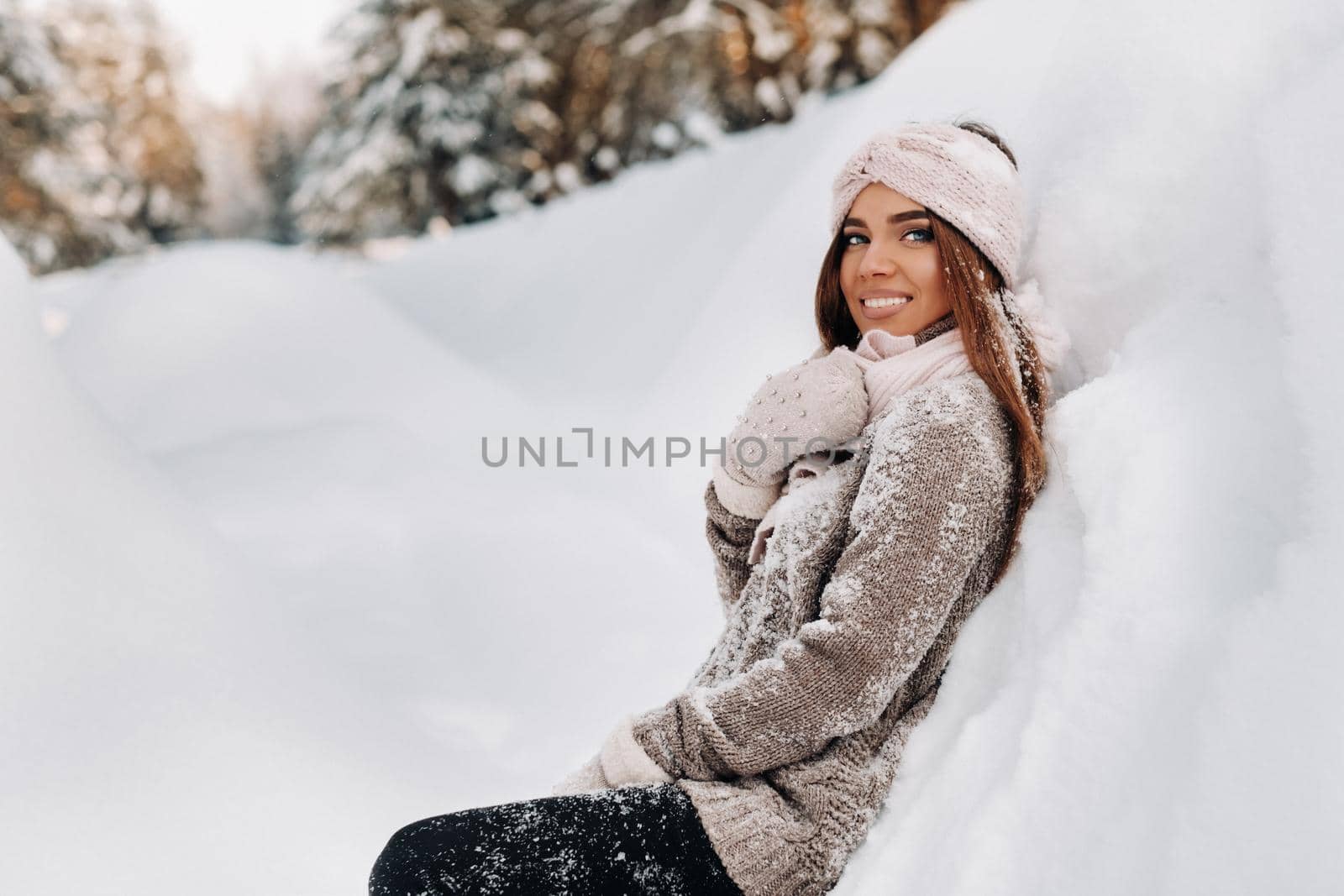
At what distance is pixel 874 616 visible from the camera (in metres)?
1.27

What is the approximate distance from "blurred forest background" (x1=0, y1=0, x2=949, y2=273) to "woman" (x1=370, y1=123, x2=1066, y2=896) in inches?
255

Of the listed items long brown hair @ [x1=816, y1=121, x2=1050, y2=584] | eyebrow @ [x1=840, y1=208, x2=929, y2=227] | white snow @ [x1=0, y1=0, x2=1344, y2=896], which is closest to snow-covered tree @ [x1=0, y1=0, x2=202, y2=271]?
white snow @ [x1=0, y1=0, x2=1344, y2=896]

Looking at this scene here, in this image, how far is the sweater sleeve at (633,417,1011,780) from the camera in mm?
1274

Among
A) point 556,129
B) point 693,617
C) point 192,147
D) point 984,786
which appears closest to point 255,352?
point 693,617

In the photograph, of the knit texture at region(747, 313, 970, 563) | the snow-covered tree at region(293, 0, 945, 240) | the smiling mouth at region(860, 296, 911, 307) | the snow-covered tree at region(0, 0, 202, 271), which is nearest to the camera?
the knit texture at region(747, 313, 970, 563)

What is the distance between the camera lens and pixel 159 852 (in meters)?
1.83

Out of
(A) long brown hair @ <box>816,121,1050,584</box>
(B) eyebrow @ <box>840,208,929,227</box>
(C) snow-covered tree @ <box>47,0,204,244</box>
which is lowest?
(C) snow-covered tree @ <box>47,0,204,244</box>

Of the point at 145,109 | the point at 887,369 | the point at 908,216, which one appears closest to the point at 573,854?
the point at 887,369

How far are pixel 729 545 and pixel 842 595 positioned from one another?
434 mm

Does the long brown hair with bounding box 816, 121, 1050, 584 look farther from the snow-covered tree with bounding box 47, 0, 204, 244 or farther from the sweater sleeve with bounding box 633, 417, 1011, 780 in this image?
the snow-covered tree with bounding box 47, 0, 204, 244

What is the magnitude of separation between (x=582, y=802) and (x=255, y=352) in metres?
4.82

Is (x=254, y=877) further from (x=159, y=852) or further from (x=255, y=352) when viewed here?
(x=255, y=352)

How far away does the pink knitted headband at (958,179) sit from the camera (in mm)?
1495

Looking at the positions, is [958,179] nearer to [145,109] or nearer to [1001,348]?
[1001,348]
